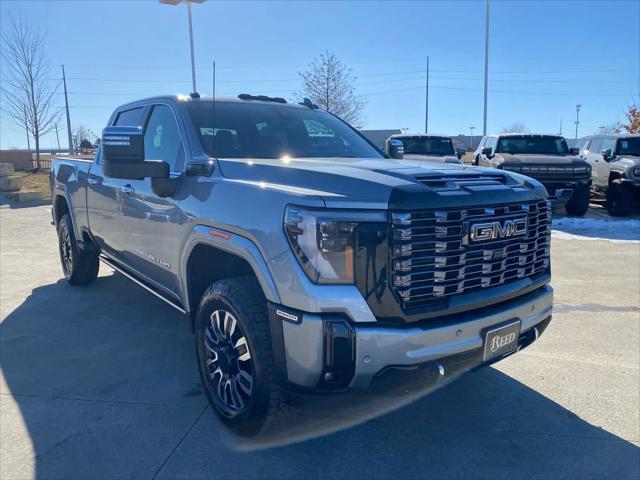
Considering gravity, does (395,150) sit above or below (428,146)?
below

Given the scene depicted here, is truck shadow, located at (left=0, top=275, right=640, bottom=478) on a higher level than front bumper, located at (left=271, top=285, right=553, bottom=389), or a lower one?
lower

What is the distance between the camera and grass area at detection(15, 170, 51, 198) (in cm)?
1708

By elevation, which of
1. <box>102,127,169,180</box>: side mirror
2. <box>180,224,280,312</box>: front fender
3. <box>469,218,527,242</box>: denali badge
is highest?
<box>102,127,169,180</box>: side mirror

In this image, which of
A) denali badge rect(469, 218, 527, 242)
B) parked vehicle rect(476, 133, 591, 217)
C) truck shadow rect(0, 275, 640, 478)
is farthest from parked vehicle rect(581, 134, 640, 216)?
denali badge rect(469, 218, 527, 242)

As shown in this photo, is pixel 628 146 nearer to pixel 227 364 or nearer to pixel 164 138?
pixel 164 138

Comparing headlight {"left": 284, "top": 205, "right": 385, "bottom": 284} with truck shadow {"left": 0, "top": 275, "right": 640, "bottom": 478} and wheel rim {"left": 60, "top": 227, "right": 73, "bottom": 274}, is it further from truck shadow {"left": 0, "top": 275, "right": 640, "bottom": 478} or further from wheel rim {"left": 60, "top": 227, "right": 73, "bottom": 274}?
wheel rim {"left": 60, "top": 227, "right": 73, "bottom": 274}

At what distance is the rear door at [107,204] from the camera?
4422 mm

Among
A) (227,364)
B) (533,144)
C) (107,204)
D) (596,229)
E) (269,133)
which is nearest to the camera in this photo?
(227,364)

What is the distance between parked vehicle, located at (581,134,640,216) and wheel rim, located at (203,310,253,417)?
11896 millimetres

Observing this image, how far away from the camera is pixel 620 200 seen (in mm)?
12188

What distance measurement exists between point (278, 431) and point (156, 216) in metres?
1.69

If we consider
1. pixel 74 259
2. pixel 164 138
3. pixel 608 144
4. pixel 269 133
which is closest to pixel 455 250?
pixel 269 133

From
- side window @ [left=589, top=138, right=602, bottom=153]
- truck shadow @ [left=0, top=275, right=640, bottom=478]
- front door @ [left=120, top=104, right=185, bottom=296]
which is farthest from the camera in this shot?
side window @ [left=589, top=138, right=602, bottom=153]

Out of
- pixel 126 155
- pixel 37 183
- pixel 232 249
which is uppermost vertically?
pixel 126 155
